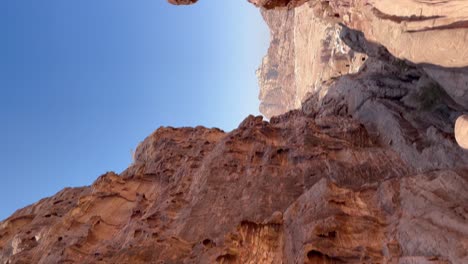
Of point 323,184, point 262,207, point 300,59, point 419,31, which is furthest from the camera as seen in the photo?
point 300,59

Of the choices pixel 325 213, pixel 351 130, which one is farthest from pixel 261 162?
pixel 325 213

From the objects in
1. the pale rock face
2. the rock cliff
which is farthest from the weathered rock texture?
the pale rock face

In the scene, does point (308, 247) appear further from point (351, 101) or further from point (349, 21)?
point (351, 101)

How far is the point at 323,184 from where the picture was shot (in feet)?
40.0

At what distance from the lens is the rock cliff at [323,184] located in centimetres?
1026

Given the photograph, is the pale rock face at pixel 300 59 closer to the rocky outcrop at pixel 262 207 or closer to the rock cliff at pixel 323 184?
the rock cliff at pixel 323 184

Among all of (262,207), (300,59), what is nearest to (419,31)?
(262,207)

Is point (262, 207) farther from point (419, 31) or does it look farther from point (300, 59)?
point (300, 59)

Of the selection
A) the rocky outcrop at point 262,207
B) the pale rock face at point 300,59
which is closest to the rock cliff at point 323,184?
the rocky outcrop at point 262,207

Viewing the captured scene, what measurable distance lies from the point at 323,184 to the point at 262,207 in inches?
113

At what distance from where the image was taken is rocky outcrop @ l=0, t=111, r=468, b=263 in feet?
32.2

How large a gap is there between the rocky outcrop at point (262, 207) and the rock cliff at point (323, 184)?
0.05 m

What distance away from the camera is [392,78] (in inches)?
882

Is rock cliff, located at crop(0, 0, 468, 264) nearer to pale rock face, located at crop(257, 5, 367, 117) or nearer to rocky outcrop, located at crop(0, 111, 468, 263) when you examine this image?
rocky outcrop, located at crop(0, 111, 468, 263)
